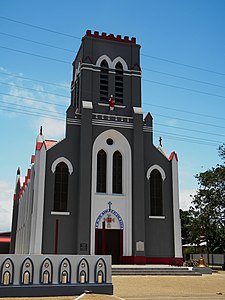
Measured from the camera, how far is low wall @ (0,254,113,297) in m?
12.0

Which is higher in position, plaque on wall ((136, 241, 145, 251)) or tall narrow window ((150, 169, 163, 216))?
tall narrow window ((150, 169, 163, 216))

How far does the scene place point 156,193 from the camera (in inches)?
1197

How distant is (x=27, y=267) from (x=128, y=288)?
5.22m

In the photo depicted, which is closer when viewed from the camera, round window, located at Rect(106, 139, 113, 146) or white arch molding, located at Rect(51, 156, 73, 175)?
white arch molding, located at Rect(51, 156, 73, 175)

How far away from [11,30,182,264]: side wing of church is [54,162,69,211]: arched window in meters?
0.07

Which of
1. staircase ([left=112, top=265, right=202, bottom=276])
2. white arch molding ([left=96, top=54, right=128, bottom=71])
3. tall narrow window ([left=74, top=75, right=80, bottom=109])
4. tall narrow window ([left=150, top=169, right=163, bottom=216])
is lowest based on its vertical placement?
staircase ([left=112, top=265, right=202, bottom=276])

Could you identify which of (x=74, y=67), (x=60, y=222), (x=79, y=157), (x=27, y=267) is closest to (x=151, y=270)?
(x=60, y=222)

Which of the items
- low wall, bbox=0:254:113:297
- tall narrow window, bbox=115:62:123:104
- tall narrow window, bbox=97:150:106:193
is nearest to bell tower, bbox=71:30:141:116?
tall narrow window, bbox=115:62:123:104

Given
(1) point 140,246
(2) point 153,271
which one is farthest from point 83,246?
(2) point 153,271

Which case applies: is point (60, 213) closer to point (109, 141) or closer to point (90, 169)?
point (90, 169)

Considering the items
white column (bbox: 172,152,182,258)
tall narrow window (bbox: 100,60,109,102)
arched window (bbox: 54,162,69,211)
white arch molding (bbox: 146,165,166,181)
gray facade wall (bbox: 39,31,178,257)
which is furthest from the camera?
tall narrow window (bbox: 100,60,109,102)

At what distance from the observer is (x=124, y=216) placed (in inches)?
1145

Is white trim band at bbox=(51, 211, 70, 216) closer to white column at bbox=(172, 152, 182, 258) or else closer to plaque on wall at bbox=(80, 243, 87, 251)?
plaque on wall at bbox=(80, 243, 87, 251)

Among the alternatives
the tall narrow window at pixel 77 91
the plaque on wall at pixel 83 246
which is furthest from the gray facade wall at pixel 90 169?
the tall narrow window at pixel 77 91
